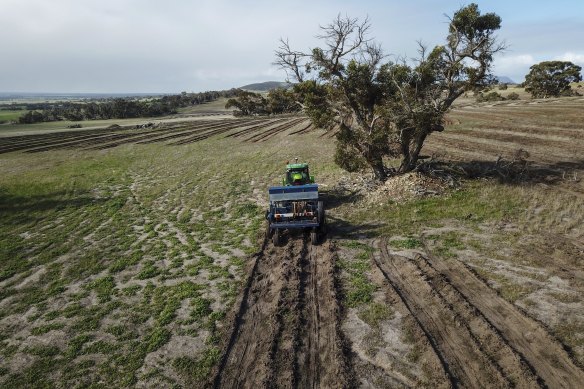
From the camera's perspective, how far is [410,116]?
20.6m

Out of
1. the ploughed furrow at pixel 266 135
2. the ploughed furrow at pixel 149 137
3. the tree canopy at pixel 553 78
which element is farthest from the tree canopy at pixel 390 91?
the tree canopy at pixel 553 78

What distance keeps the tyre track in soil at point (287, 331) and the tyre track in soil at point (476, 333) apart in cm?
238

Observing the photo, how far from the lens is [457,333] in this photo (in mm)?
9836

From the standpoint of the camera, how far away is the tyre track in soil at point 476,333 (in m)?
8.30

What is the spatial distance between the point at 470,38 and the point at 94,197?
84.3 ft

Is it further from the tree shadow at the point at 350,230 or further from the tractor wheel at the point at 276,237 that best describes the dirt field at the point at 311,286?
the tractor wheel at the point at 276,237

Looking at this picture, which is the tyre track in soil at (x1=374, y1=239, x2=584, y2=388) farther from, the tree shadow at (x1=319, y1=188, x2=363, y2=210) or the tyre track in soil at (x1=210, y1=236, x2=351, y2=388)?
the tree shadow at (x1=319, y1=188, x2=363, y2=210)

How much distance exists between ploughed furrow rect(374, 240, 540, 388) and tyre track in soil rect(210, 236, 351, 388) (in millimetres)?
2301

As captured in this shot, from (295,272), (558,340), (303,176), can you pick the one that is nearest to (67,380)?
(295,272)

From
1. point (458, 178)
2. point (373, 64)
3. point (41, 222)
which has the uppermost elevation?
point (373, 64)

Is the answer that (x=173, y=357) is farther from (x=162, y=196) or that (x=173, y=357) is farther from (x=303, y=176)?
(x=162, y=196)

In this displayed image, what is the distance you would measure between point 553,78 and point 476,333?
9144cm

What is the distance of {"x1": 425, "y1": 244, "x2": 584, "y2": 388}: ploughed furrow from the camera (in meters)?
8.24

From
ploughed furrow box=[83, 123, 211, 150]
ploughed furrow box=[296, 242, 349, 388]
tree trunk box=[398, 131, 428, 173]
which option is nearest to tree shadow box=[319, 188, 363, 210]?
tree trunk box=[398, 131, 428, 173]
